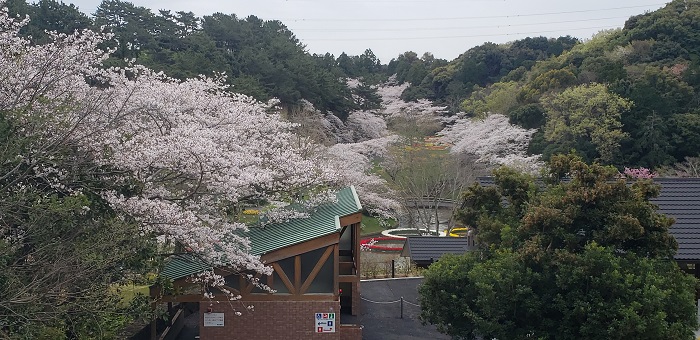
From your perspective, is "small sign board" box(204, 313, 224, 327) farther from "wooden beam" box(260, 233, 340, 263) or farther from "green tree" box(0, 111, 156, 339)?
"green tree" box(0, 111, 156, 339)

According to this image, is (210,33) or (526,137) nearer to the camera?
(526,137)

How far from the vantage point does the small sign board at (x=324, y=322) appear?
33.7 ft

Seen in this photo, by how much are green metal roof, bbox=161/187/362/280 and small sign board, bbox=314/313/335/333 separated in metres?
1.27

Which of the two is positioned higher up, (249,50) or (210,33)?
(210,33)

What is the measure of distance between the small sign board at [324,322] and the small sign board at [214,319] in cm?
153

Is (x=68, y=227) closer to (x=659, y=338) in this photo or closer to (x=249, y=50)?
(x=659, y=338)

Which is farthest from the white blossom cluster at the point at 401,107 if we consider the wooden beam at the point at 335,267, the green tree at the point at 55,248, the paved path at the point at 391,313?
the green tree at the point at 55,248

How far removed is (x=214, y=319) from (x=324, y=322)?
5.87ft

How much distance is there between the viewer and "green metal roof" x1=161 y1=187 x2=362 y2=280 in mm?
10234

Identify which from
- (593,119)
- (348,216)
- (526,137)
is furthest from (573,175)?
(526,137)

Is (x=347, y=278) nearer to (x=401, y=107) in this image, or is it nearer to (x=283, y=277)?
(x=283, y=277)

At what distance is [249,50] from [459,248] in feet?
72.9

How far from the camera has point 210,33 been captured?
38375 millimetres

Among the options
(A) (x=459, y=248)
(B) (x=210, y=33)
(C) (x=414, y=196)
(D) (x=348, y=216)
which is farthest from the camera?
(B) (x=210, y=33)
